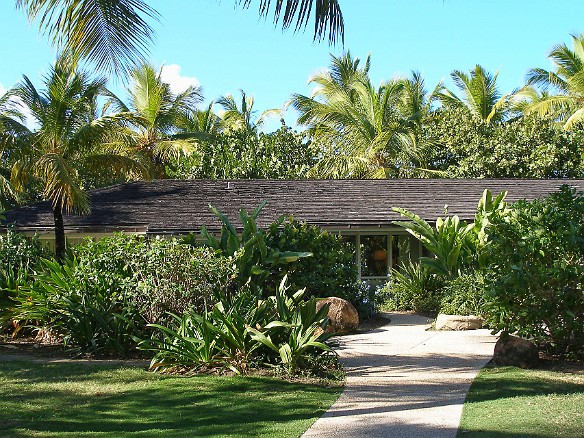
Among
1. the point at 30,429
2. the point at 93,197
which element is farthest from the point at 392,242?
the point at 30,429

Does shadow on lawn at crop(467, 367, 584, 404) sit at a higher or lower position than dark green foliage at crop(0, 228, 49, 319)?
lower

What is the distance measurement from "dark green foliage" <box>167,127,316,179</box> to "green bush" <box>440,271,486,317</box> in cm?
1478

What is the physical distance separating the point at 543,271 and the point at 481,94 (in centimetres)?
2750

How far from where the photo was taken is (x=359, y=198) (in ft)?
76.4

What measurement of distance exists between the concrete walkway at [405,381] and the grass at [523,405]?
19 centimetres

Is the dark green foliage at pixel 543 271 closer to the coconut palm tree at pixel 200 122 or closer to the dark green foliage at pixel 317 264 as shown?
the dark green foliage at pixel 317 264

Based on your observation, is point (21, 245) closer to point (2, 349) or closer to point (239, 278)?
point (2, 349)

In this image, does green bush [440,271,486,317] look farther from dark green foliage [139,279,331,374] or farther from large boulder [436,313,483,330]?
dark green foliage [139,279,331,374]

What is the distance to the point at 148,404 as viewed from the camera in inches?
330

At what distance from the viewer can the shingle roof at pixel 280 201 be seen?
21.5m

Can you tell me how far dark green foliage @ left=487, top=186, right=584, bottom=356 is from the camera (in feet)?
34.3

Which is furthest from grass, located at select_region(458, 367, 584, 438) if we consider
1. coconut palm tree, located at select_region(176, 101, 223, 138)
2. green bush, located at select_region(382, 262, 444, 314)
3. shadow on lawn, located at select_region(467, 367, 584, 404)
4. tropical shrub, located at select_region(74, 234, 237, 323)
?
coconut palm tree, located at select_region(176, 101, 223, 138)

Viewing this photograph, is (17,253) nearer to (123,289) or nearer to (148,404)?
(123,289)

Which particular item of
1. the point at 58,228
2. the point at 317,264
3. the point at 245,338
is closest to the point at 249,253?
the point at 245,338
